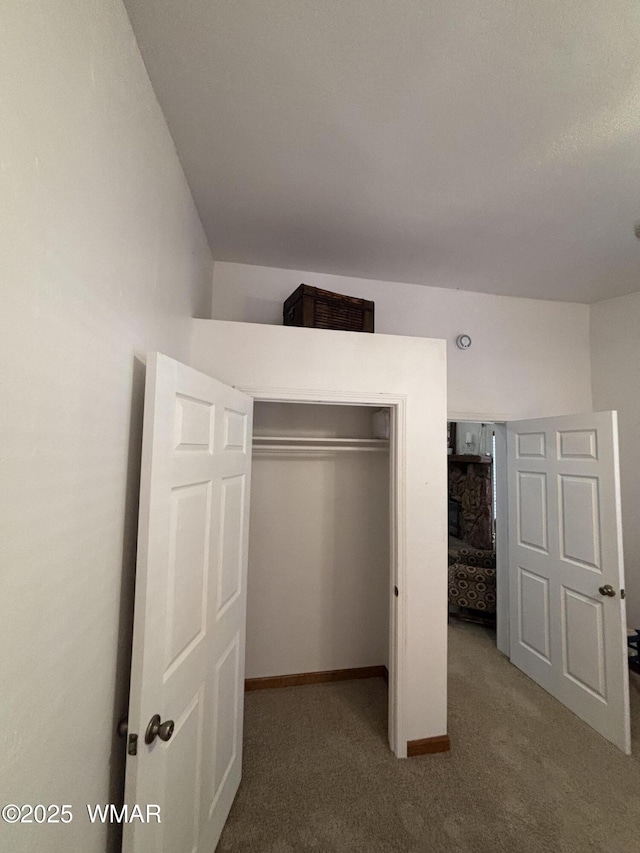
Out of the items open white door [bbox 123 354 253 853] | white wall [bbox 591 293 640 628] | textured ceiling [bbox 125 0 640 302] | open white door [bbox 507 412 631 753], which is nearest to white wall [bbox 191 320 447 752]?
open white door [bbox 123 354 253 853]

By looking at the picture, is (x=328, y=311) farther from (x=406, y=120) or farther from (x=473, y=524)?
(x=473, y=524)

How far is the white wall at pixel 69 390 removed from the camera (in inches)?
23.5

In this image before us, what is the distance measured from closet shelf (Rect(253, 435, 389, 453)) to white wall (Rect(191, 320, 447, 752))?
51 centimetres

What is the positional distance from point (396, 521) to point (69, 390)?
1.61 meters

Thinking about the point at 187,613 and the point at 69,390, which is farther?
the point at 187,613

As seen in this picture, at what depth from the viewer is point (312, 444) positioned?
2.43 m

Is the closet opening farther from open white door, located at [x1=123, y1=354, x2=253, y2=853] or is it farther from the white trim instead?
the white trim

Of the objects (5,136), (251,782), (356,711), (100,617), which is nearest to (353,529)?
(356,711)

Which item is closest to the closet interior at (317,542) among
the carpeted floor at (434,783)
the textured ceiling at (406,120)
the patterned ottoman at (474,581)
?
the carpeted floor at (434,783)

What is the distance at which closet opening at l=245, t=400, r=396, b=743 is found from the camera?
243 centimetres

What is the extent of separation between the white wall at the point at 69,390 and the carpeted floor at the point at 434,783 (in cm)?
96

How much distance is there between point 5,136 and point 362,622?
2845 mm

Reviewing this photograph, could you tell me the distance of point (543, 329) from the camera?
115 inches

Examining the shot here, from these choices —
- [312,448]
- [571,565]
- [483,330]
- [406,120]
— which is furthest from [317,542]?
[406,120]
